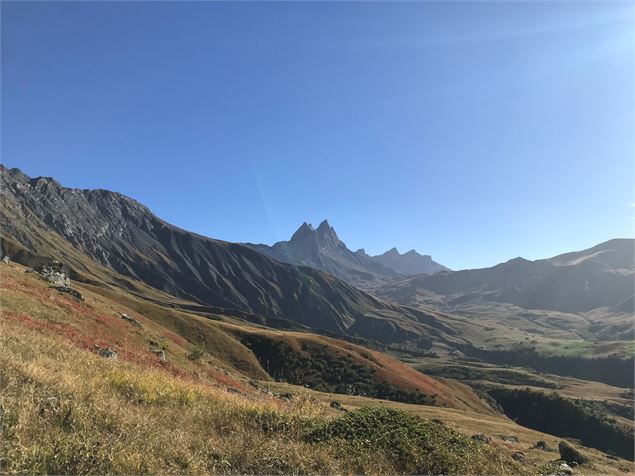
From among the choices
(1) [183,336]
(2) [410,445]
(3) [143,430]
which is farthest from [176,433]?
(1) [183,336]

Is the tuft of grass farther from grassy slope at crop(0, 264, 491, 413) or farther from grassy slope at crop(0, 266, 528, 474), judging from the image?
grassy slope at crop(0, 264, 491, 413)

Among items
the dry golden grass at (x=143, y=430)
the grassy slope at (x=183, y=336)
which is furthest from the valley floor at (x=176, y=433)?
the grassy slope at (x=183, y=336)

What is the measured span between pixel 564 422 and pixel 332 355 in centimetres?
7333

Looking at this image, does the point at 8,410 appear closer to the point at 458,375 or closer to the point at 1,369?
the point at 1,369

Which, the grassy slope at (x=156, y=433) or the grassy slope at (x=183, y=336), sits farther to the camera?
the grassy slope at (x=183, y=336)

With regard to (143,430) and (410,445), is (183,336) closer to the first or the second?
(143,430)

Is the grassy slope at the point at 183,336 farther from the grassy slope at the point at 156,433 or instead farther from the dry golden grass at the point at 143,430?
the dry golden grass at the point at 143,430

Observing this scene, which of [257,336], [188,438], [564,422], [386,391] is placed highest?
[188,438]

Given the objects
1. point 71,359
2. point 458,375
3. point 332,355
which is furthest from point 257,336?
point 458,375

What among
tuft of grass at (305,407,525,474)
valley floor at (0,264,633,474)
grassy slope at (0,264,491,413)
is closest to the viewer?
valley floor at (0,264,633,474)

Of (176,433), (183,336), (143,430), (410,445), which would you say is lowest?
(183,336)

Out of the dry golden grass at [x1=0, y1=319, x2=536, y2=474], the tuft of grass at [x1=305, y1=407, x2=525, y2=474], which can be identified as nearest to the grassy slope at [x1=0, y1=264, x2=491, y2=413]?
the dry golden grass at [x1=0, y1=319, x2=536, y2=474]

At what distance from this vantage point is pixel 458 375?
627ft

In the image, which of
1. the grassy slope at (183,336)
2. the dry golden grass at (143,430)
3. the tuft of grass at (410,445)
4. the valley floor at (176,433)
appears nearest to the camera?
the dry golden grass at (143,430)
